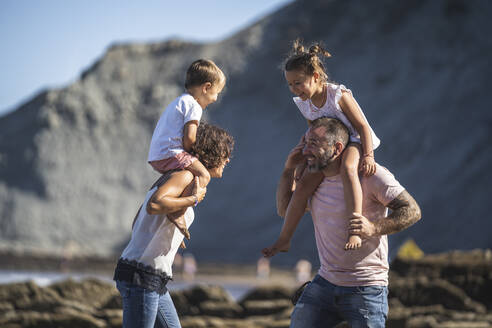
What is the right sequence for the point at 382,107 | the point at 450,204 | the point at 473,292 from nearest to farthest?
the point at 473,292 → the point at 450,204 → the point at 382,107

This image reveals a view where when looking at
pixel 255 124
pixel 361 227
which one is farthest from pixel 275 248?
pixel 255 124

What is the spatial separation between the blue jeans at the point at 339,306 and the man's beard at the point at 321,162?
1.92ft

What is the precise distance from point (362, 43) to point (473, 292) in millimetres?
44474

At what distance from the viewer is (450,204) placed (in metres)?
37.9

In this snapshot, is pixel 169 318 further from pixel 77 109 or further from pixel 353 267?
pixel 77 109

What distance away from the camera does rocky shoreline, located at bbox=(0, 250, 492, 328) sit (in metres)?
6.59

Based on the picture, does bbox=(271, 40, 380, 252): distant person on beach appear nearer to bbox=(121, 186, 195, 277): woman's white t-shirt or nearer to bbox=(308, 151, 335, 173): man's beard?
bbox=(308, 151, 335, 173): man's beard

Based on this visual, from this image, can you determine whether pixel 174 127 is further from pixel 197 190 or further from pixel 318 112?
pixel 318 112

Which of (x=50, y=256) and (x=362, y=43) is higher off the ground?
(x=362, y=43)

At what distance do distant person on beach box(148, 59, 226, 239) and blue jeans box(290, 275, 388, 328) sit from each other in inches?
29.1

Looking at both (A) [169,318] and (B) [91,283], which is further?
(B) [91,283]

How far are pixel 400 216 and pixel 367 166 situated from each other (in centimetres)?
31

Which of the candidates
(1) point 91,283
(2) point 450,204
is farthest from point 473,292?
(2) point 450,204

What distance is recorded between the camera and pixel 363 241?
365 centimetres
